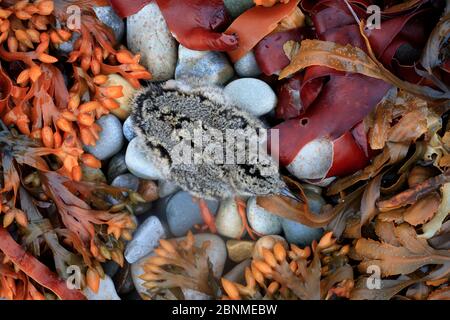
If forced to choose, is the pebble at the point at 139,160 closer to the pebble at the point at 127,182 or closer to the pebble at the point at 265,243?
the pebble at the point at 127,182

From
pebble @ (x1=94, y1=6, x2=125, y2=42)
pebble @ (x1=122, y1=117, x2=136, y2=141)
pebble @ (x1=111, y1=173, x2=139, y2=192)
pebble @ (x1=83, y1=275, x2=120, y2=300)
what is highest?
pebble @ (x1=94, y1=6, x2=125, y2=42)

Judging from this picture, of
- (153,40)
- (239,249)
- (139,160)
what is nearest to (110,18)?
(153,40)

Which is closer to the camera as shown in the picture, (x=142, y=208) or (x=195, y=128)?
(x=195, y=128)

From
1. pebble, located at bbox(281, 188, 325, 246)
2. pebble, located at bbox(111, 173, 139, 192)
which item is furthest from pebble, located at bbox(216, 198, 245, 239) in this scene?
pebble, located at bbox(111, 173, 139, 192)

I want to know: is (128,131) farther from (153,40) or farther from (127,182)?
(153,40)

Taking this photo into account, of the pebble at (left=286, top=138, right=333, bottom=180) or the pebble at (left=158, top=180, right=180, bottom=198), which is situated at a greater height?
the pebble at (left=286, top=138, right=333, bottom=180)

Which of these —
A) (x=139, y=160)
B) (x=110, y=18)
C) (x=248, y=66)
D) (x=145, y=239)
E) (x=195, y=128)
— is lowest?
(x=145, y=239)

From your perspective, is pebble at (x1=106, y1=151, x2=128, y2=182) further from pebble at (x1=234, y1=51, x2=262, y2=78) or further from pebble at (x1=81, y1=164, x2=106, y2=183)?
pebble at (x1=234, y1=51, x2=262, y2=78)
